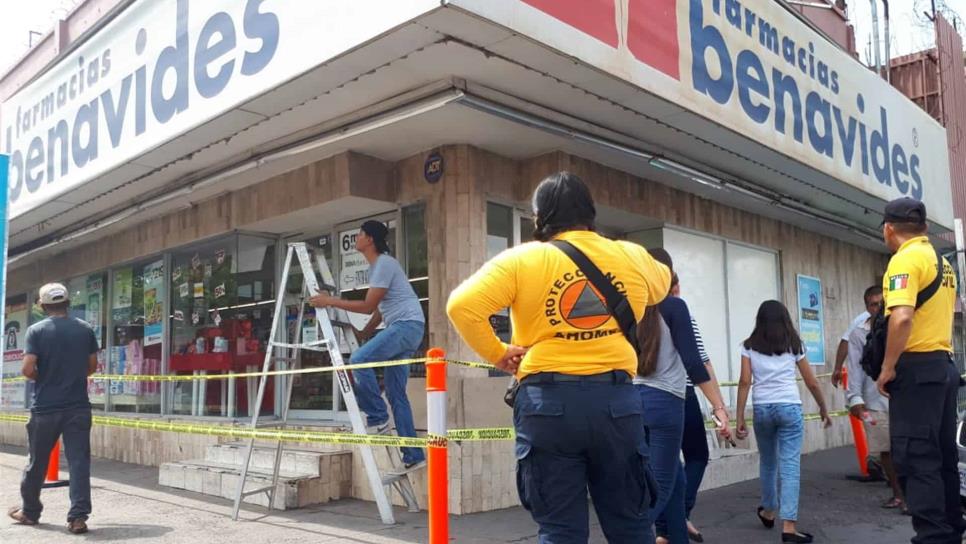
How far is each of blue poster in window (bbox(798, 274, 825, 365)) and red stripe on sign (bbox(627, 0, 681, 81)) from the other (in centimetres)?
598

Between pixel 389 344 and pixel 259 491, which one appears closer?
pixel 389 344

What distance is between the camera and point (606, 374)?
2844 mm

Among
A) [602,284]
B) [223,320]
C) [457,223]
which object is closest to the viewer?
[602,284]

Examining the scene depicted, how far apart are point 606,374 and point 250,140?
5245 mm

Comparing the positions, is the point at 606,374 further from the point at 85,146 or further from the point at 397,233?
the point at 85,146

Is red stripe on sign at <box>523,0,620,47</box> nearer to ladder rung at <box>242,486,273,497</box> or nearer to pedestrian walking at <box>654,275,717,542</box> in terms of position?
pedestrian walking at <box>654,275,717,542</box>

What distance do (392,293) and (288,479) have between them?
6.16 feet

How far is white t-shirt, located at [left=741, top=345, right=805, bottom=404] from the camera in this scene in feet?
18.7

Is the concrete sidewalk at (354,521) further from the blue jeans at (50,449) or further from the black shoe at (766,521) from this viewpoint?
the blue jeans at (50,449)

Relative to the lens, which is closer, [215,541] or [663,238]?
[215,541]

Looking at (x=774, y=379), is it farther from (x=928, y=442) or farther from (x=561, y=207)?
(x=561, y=207)

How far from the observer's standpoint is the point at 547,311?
9.43 ft

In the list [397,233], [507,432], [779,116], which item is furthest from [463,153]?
[779,116]

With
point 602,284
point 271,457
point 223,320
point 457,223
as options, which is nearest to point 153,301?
point 223,320
